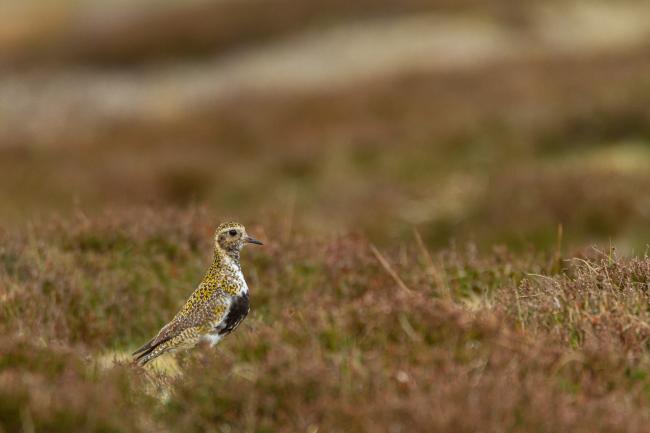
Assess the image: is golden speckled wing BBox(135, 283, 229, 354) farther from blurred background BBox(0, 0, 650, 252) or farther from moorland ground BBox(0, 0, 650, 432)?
blurred background BBox(0, 0, 650, 252)

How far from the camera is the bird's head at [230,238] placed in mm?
5582

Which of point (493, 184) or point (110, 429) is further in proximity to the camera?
point (493, 184)

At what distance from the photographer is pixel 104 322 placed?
6.77m

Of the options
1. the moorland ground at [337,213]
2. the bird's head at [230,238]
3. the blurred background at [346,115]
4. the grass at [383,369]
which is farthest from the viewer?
the blurred background at [346,115]

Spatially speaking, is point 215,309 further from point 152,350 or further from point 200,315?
point 152,350

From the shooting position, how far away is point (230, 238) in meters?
5.58

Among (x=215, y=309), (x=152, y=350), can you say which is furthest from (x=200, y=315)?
(x=152, y=350)

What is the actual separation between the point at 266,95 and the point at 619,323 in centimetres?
2265

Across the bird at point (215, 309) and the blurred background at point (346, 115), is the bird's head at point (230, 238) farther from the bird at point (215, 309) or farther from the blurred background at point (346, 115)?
the blurred background at point (346, 115)

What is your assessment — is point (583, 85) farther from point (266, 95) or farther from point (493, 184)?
point (266, 95)

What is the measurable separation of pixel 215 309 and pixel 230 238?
424mm

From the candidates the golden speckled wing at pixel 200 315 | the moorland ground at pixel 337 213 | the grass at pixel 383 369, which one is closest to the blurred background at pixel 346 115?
the moorland ground at pixel 337 213

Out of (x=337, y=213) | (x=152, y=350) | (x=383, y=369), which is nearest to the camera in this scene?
(x=383, y=369)

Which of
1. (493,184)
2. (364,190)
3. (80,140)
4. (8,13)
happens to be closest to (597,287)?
(493,184)
